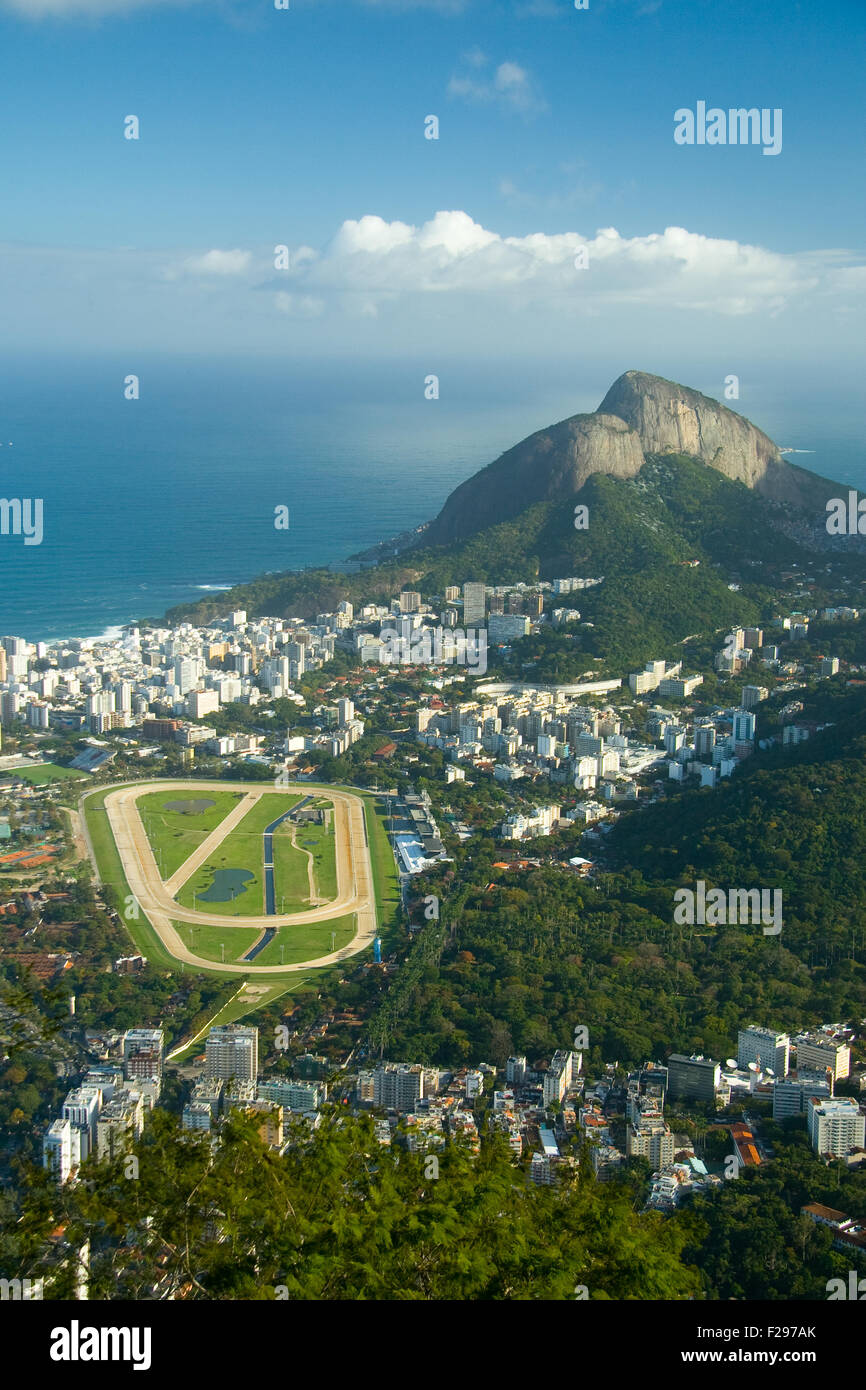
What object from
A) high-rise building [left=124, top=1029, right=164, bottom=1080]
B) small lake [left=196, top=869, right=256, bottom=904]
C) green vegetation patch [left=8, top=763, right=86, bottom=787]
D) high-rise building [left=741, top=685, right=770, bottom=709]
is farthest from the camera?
high-rise building [left=741, top=685, right=770, bottom=709]

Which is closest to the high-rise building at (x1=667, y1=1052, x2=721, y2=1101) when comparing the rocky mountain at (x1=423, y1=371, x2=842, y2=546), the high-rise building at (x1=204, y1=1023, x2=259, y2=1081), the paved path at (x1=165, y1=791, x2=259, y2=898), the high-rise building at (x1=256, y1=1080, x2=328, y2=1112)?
the high-rise building at (x1=256, y1=1080, x2=328, y2=1112)

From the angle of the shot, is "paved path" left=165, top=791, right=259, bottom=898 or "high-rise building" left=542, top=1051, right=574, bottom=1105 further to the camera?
"paved path" left=165, top=791, right=259, bottom=898

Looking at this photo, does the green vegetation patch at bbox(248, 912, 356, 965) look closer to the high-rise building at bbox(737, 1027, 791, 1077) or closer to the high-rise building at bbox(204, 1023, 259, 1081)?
the high-rise building at bbox(204, 1023, 259, 1081)

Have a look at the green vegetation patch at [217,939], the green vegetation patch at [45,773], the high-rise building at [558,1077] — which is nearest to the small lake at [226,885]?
the green vegetation patch at [217,939]

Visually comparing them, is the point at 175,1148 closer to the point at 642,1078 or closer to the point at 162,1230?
the point at 162,1230
